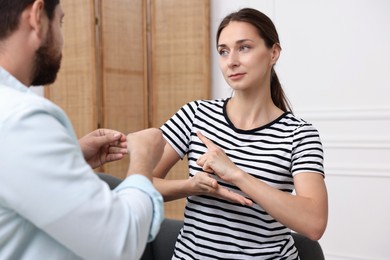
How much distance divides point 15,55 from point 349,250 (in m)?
2.77

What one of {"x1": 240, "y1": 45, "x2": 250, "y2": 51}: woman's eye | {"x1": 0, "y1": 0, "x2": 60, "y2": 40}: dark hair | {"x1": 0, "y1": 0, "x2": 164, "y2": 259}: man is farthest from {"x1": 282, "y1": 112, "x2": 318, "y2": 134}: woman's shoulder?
{"x1": 0, "y1": 0, "x2": 60, "y2": 40}: dark hair

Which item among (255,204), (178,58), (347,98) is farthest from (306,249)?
(178,58)

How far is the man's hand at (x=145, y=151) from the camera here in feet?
2.99

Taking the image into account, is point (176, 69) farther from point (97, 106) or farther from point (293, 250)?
point (293, 250)

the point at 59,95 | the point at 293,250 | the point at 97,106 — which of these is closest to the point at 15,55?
the point at 293,250

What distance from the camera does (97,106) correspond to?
10.1 ft

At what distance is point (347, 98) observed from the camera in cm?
307

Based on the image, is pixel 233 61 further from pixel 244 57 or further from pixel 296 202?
pixel 296 202

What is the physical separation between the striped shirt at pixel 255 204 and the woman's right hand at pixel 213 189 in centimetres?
8

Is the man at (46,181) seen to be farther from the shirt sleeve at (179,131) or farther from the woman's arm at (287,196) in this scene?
the shirt sleeve at (179,131)

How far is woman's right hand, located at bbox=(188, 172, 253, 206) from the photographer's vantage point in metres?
1.32

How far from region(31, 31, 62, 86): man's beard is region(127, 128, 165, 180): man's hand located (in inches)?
8.2

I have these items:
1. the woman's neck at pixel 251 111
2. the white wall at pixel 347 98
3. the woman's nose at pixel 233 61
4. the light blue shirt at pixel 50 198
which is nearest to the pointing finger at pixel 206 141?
the woman's neck at pixel 251 111

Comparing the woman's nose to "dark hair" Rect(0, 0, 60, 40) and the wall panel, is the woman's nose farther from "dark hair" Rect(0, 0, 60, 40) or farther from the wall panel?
the wall panel
